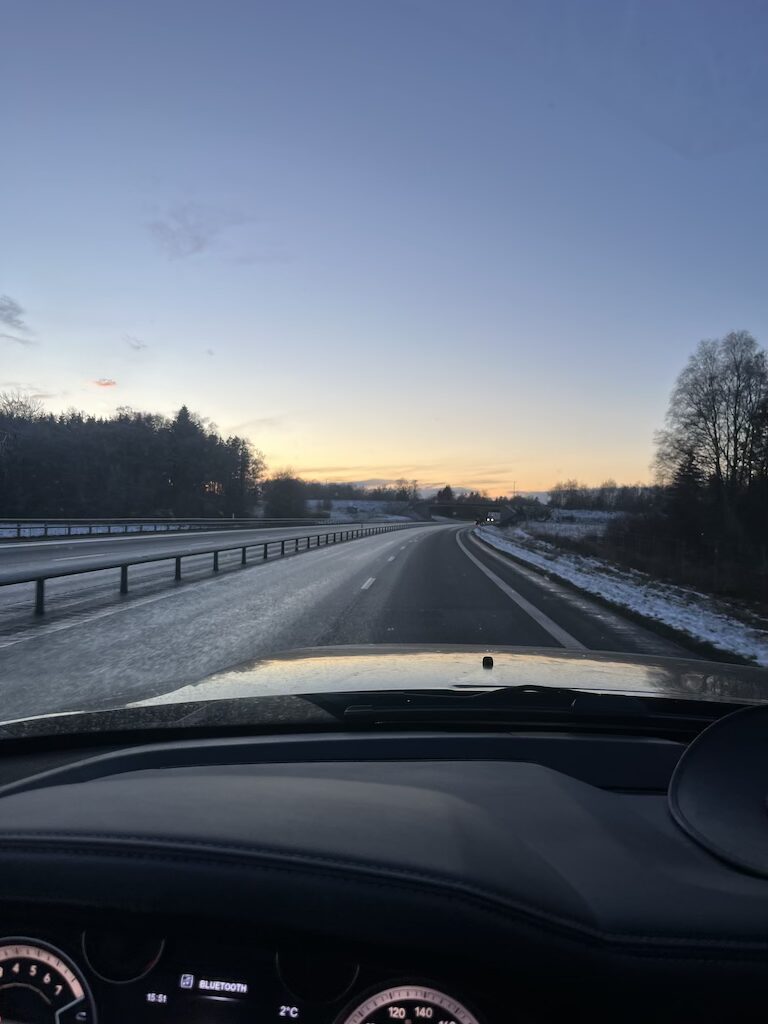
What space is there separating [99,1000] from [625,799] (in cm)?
157

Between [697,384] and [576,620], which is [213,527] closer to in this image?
[697,384]

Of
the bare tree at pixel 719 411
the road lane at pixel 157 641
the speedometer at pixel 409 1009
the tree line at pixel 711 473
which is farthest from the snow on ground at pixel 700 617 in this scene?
the bare tree at pixel 719 411

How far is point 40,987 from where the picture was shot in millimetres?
1506

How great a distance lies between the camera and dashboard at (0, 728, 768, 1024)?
1.41m

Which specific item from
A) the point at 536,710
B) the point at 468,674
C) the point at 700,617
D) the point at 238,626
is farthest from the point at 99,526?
the point at 536,710

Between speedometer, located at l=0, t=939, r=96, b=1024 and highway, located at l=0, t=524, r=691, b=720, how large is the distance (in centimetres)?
227

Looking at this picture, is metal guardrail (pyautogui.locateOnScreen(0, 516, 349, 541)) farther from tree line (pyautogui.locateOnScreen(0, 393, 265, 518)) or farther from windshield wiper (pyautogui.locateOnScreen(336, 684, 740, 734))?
windshield wiper (pyautogui.locateOnScreen(336, 684, 740, 734))

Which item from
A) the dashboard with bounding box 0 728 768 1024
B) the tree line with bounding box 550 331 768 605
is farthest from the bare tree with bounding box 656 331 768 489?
the dashboard with bounding box 0 728 768 1024

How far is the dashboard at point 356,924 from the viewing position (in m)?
1.41

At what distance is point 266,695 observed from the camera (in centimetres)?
353

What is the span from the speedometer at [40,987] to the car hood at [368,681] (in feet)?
5.11

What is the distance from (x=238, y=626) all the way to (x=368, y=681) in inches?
321

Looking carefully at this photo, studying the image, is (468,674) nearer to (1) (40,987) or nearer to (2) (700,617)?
(1) (40,987)

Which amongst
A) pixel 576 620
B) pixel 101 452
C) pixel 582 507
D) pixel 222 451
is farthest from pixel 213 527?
pixel 582 507
